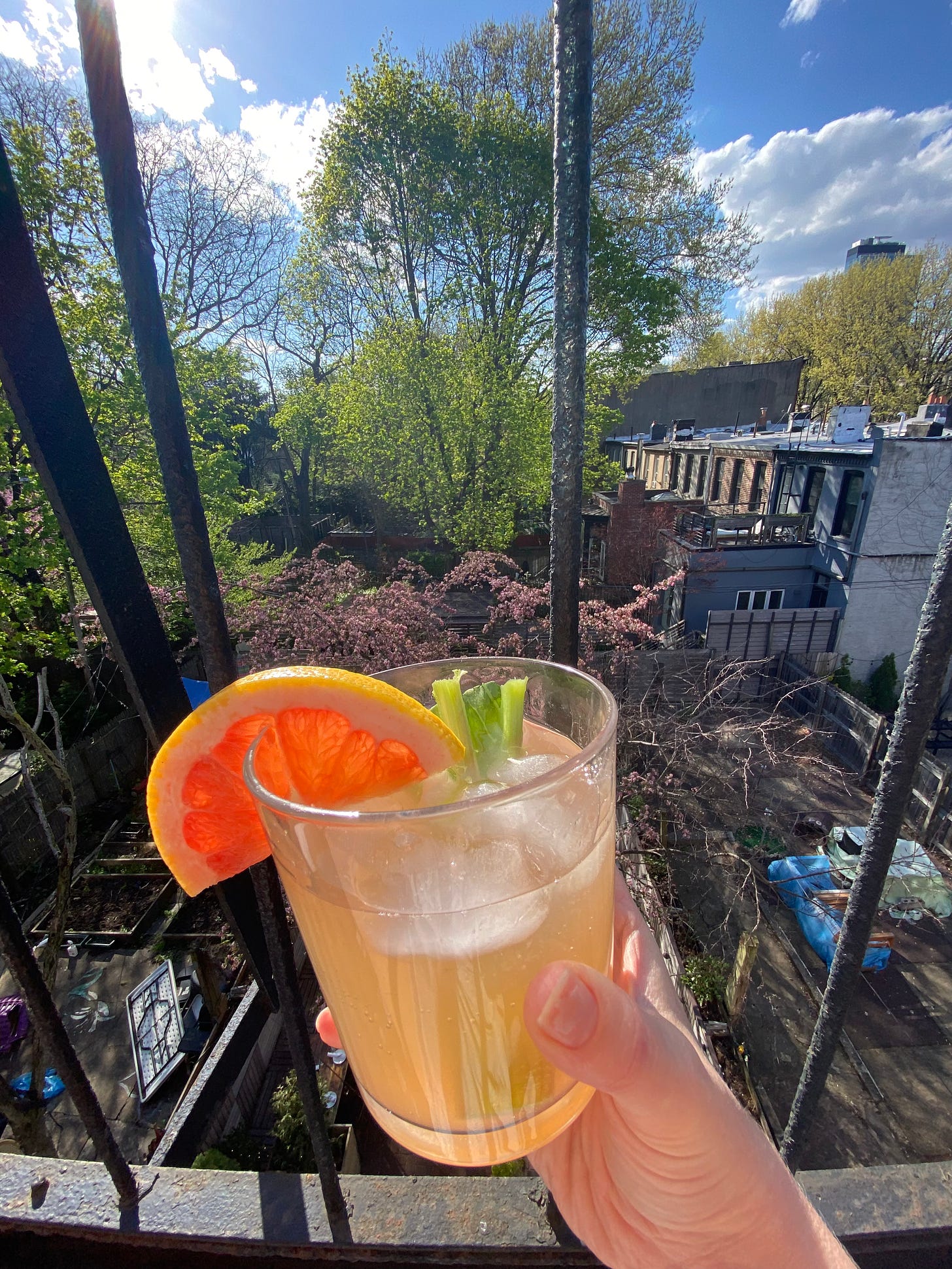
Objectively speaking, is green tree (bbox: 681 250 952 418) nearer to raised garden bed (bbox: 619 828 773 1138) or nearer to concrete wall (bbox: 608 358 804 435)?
concrete wall (bbox: 608 358 804 435)

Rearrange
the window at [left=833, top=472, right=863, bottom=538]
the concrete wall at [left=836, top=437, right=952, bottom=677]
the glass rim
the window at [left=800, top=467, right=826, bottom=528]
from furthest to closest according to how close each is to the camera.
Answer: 1. the window at [left=800, top=467, right=826, bottom=528]
2. the window at [left=833, top=472, right=863, bottom=538]
3. the concrete wall at [left=836, top=437, right=952, bottom=677]
4. the glass rim

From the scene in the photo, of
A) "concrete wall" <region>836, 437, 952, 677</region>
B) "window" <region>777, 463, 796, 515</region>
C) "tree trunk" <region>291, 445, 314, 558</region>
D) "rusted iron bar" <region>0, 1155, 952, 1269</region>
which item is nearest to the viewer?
"rusted iron bar" <region>0, 1155, 952, 1269</region>

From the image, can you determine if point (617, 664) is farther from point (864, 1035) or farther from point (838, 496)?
point (838, 496)

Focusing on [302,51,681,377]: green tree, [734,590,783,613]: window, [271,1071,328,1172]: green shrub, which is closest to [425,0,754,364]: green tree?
[302,51,681,377]: green tree

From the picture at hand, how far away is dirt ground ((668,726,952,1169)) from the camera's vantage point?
5.70 m

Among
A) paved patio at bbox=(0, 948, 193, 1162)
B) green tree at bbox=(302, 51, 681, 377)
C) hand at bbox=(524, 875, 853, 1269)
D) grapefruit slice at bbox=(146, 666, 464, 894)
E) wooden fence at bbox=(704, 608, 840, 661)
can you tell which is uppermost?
green tree at bbox=(302, 51, 681, 377)

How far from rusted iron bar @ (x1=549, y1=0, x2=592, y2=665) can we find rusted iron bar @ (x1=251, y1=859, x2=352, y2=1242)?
759mm

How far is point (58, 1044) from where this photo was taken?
1.15m

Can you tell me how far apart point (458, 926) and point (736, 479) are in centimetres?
2122

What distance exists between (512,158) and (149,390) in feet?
53.1

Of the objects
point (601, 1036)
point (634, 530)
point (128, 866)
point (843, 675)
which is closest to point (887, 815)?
point (601, 1036)

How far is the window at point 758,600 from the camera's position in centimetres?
1540

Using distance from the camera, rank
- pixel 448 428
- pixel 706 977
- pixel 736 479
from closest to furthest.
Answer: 1. pixel 706 977
2. pixel 448 428
3. pixel 736 479

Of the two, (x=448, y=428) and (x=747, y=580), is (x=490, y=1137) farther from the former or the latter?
(x=747, y=580)
